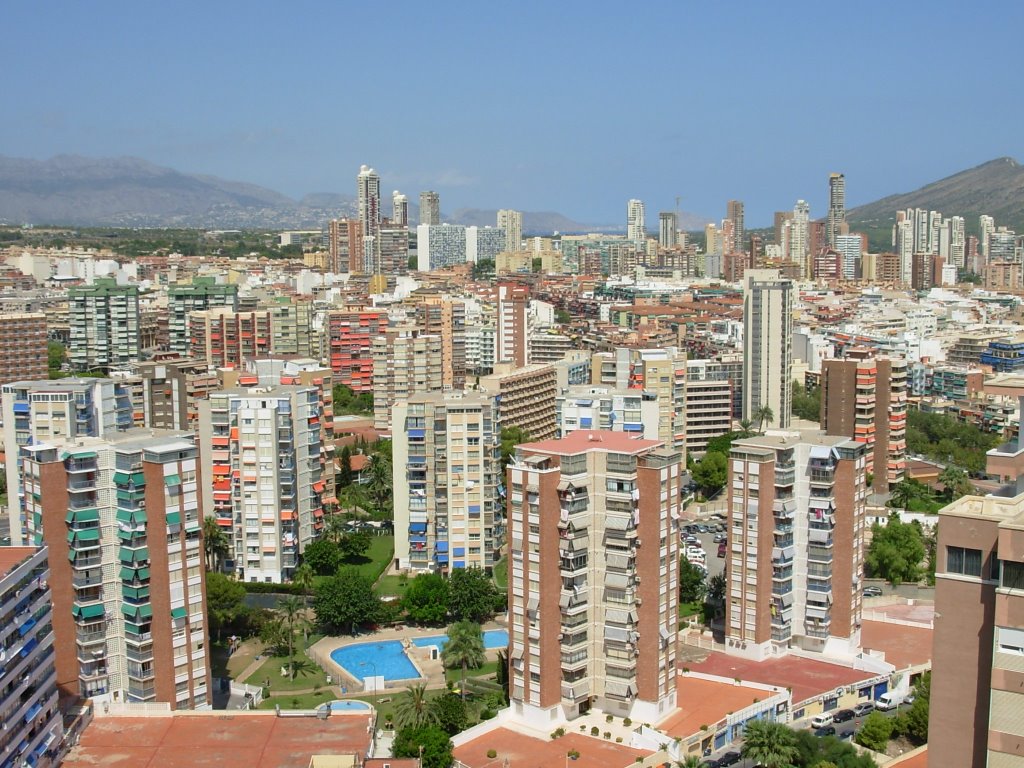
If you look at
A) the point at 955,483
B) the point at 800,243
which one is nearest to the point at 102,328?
the point at 955,483

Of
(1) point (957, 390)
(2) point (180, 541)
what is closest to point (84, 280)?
(1) point (957, 390)

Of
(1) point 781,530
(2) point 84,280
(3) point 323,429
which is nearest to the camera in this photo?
(1) point 781,530

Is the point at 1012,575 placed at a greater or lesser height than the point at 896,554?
greater

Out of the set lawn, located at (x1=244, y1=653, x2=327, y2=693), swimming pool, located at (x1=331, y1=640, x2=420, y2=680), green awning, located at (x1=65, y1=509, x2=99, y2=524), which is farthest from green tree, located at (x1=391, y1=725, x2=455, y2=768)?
green awning, located at (x1=65, y1=509, x2=99, y2=524)

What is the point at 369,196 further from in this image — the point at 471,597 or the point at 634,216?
the point at 471,597

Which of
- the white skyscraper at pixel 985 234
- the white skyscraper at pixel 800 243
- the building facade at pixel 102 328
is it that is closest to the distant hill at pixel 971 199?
the white skyscraper at pixel 985 234

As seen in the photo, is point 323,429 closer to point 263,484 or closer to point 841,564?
point 263,484

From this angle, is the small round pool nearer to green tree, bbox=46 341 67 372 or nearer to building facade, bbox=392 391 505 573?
building facade, bbox=392 391 505 573

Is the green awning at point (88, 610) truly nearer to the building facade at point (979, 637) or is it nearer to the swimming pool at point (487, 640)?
the swimming pool at point (487, 640)
